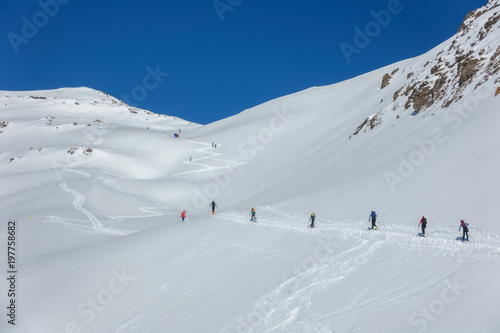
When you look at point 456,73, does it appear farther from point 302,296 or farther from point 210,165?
point 210,165

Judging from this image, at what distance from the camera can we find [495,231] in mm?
14453

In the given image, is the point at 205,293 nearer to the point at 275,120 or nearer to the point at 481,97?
the point at 481,97

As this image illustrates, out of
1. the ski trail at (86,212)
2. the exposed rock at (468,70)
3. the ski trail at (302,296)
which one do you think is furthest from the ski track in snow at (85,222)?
the exposed rock at (468,70)

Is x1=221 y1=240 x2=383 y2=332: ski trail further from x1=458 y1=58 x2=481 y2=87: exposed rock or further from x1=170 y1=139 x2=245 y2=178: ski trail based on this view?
x1=170 y1=139 x2=245 y2=178: ski trail

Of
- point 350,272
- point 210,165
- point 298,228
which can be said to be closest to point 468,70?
point 298,228

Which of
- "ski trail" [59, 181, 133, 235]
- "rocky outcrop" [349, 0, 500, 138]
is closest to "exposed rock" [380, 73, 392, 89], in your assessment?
"rocky outcrop" [349, 0, 500, 138]

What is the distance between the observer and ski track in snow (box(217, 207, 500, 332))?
11523mm

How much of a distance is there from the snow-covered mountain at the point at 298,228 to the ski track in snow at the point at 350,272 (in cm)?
7

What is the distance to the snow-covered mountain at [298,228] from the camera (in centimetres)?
1223

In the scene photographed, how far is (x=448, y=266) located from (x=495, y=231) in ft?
12.7

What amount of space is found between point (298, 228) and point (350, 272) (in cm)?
709

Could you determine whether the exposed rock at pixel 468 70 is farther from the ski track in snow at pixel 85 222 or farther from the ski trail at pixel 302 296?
the ski track in snow at pixel 85 222

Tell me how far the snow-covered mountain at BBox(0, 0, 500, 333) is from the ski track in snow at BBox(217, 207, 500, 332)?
0.07 m

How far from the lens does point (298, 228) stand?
20.8 meters
